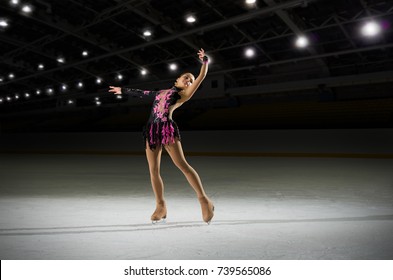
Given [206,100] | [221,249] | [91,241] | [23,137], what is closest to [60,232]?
[91,241]

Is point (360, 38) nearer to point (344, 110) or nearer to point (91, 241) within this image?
point (344, 110)

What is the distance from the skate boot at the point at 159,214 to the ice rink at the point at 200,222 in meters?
0.08

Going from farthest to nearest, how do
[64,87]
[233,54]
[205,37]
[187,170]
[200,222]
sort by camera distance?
[64,87] → [233,54] → [205,37] → [200,222] → [187,170]

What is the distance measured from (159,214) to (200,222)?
17.5 inches

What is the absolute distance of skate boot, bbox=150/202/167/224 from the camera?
4.04 m

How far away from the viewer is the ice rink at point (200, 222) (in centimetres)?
300

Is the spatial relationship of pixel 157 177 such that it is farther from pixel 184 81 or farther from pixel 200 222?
pixel 184 81

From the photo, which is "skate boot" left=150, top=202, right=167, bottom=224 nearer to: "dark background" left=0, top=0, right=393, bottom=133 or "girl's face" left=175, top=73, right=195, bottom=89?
"girl's face" left=175, top=73, right=195, bottom=89

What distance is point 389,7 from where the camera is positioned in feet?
59.6

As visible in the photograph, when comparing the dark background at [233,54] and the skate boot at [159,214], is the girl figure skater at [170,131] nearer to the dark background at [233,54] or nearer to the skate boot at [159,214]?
the skate boot at [159,214]

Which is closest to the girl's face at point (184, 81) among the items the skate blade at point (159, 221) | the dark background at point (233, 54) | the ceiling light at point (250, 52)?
the skate blade at point (159, 221)

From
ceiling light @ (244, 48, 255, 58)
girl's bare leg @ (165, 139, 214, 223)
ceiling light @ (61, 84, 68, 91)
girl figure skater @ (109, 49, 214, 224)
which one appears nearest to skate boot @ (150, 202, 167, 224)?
girl figure skater @ (109, 49, 214, 224)

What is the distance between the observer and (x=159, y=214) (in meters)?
4.07

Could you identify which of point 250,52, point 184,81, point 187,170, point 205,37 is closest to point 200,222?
point 187,170
